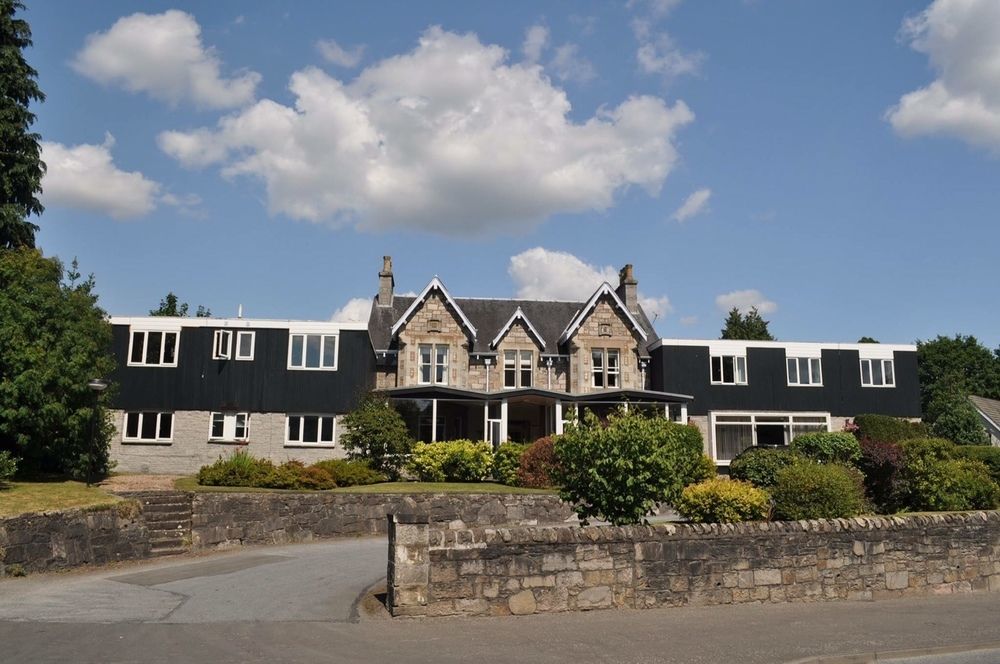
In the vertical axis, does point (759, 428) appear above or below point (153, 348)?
below

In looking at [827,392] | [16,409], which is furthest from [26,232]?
[827,392]

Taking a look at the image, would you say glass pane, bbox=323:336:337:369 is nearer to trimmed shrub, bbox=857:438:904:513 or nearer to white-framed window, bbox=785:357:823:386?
trimmed shrub, bbox=857:438:904:513

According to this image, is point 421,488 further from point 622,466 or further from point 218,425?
point 622,466

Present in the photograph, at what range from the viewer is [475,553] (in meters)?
11.2

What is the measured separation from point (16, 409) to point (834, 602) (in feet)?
70.5

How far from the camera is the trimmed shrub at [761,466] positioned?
23.2 m

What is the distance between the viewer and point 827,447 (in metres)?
28.0

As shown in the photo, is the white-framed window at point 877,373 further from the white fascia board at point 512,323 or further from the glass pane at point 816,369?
the white fascia board at point 512,323

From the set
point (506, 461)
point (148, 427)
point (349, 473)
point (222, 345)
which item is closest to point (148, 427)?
point (148, 427)

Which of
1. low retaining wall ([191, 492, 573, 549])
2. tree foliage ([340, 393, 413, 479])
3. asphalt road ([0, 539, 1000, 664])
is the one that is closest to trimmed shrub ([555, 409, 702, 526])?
asphalt road ([0, 539, 1000, 664])

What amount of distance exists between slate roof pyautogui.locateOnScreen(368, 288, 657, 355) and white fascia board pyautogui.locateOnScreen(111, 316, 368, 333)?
144 inches

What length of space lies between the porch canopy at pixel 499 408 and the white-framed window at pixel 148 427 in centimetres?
973

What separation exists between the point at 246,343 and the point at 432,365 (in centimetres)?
838

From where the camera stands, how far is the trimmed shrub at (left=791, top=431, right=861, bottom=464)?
2775 centimetres
